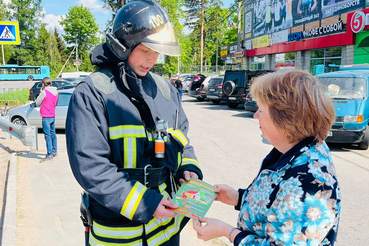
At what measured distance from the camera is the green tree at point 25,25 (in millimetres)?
71438

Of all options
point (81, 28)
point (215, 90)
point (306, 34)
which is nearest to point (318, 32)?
point (306, 34)

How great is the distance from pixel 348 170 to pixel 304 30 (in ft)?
61.5

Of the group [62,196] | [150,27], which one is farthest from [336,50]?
[150,27]

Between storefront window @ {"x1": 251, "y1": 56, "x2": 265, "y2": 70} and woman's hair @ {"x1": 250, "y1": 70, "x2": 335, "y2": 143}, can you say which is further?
storefront window @ {"x1": 251, "y1": 56, "x2": 265, "y2": 70}

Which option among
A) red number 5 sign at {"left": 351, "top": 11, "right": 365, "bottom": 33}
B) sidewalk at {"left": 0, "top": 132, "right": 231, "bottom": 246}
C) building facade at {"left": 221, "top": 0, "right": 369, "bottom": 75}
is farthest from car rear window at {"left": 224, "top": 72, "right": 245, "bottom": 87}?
sidewalk at {"left": 0, "top": 132, "right": 231, "bottom": 246}

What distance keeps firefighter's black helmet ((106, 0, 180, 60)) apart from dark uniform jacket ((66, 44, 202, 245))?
10cm

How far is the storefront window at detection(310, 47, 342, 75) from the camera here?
20100mm

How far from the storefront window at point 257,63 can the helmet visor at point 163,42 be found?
101 feet

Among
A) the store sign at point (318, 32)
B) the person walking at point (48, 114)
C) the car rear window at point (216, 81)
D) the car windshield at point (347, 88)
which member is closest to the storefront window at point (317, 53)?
the store sign at point (318, 32)

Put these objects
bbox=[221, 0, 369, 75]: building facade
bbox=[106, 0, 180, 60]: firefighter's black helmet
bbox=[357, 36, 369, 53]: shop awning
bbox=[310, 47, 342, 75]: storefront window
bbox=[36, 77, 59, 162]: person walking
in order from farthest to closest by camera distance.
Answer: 1. bbox=[310, 47, 342, 75]: storefront window
2. bbox=[221, 0, 369, 75]: building facade
3. bbox=[357, 36, 369, 53]: shop awning
4. bbox=[36, 77, 59, 162]: person walking
5. bbox=[106, 0, 180, 60]: firefighter's black helmet

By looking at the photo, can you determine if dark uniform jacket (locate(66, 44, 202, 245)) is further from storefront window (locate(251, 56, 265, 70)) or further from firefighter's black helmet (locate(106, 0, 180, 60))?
storefront window (locate(251, 56, 265, 70))

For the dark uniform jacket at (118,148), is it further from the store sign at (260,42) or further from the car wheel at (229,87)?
the store sign at (260,42)

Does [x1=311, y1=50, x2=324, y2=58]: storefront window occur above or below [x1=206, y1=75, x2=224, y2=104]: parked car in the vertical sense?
above

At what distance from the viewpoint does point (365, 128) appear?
7.91 meters
